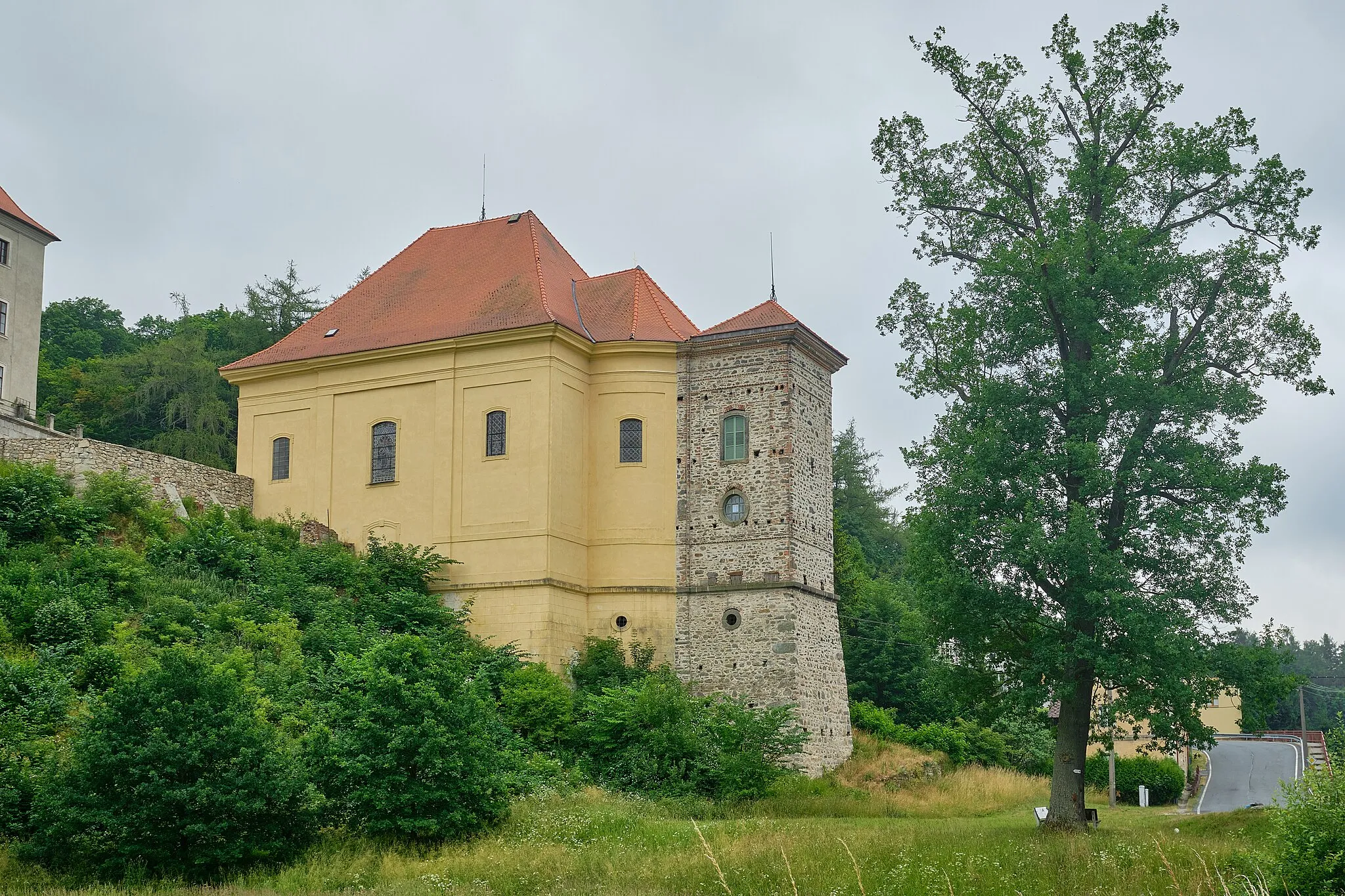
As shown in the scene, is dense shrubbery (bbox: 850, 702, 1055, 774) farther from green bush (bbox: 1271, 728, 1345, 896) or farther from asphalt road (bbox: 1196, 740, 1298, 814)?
green bush (bbox: 1271, 728, 1345, 896)

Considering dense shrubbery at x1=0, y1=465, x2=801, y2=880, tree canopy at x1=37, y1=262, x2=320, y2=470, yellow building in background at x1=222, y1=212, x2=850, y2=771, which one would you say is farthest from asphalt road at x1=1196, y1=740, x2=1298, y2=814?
tree canopy at x1=37, y1=262, x2=320, y2=470

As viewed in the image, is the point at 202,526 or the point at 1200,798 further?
the point at 1200,798

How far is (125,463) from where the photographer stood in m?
27.9

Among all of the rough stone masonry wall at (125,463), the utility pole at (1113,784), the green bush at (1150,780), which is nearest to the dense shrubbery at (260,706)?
the rough stone masonry wall at (125,463)

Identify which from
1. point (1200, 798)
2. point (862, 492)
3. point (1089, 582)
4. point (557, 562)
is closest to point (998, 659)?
point (1089, 582)

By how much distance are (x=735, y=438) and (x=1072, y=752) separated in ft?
33.7

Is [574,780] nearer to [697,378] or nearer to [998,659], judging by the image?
[998,659]

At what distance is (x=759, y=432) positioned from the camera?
29.3 meters

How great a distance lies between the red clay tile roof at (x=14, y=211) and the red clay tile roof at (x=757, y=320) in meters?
23.1

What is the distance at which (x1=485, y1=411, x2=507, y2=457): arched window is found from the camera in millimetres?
29891

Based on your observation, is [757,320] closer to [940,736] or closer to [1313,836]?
[940,736]

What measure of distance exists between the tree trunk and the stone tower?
6.51 meters

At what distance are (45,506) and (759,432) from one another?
1405 centimetres

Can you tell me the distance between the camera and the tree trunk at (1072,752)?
21.9 metres
